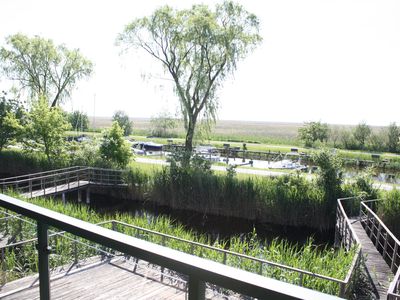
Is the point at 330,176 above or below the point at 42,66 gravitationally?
below

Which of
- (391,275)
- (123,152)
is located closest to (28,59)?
(123,152)

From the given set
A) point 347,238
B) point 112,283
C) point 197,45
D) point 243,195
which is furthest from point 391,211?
point 197,45

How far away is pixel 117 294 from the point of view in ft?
17.5

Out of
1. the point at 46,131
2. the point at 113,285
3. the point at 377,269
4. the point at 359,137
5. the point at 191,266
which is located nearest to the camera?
the point at 191,266

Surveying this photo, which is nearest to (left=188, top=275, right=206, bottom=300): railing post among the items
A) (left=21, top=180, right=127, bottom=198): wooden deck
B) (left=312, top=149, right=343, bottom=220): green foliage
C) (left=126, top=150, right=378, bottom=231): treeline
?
(left=126, top=150, right=378, bottom=231): treeline

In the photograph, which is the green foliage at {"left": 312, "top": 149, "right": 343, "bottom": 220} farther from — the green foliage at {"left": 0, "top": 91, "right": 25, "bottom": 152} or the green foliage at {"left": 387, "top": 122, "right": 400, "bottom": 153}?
the green foliage at {"left": 387, "top": 122, "right": 400, "bottom": 153}

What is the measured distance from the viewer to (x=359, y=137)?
123 ft

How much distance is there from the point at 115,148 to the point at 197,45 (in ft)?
25.2

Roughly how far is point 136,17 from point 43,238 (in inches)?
884

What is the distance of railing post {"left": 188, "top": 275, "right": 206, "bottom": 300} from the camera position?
1.06m

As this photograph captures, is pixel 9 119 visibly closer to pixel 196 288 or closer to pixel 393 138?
pixel 196 288

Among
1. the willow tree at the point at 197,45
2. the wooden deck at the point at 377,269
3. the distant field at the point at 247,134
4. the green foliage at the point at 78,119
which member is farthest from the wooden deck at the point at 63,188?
the green foliage at the point at 78,119

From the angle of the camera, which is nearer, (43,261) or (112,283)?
(43,261)

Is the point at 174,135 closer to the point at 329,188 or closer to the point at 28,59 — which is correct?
the point at 28,59
